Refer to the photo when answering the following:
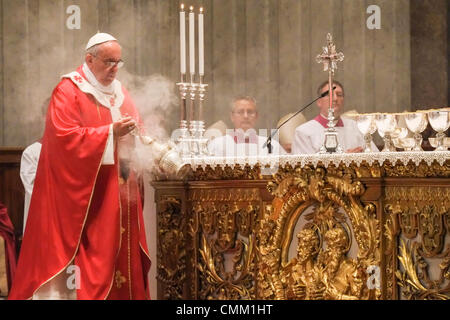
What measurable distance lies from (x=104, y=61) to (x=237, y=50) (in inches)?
124

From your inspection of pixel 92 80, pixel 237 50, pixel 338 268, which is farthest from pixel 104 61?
pixel 237 50

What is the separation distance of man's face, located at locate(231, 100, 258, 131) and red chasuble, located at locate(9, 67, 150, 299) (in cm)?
139

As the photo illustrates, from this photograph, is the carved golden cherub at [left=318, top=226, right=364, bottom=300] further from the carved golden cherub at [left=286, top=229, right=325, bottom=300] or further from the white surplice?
the white surplice

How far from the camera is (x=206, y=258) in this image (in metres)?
5.71

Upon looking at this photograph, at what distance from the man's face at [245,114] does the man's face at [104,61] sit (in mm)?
1270

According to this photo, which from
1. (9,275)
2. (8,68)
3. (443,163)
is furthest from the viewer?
(8,68)

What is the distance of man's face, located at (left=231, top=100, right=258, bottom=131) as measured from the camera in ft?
21.9

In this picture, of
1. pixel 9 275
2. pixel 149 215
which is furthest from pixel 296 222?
pixel 9 275

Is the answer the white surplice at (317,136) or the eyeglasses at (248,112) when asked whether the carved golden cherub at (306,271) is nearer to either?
the white surplice at (317,136)

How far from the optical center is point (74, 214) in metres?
5.39

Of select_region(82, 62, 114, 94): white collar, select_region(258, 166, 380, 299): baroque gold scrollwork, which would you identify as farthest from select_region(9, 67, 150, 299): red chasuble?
select_region(258, 166, 380, 299): baroque gold scrollwork

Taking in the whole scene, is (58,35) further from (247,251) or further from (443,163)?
(443,163)

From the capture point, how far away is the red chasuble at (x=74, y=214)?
5367 mm

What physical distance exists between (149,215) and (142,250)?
18.3 inches
